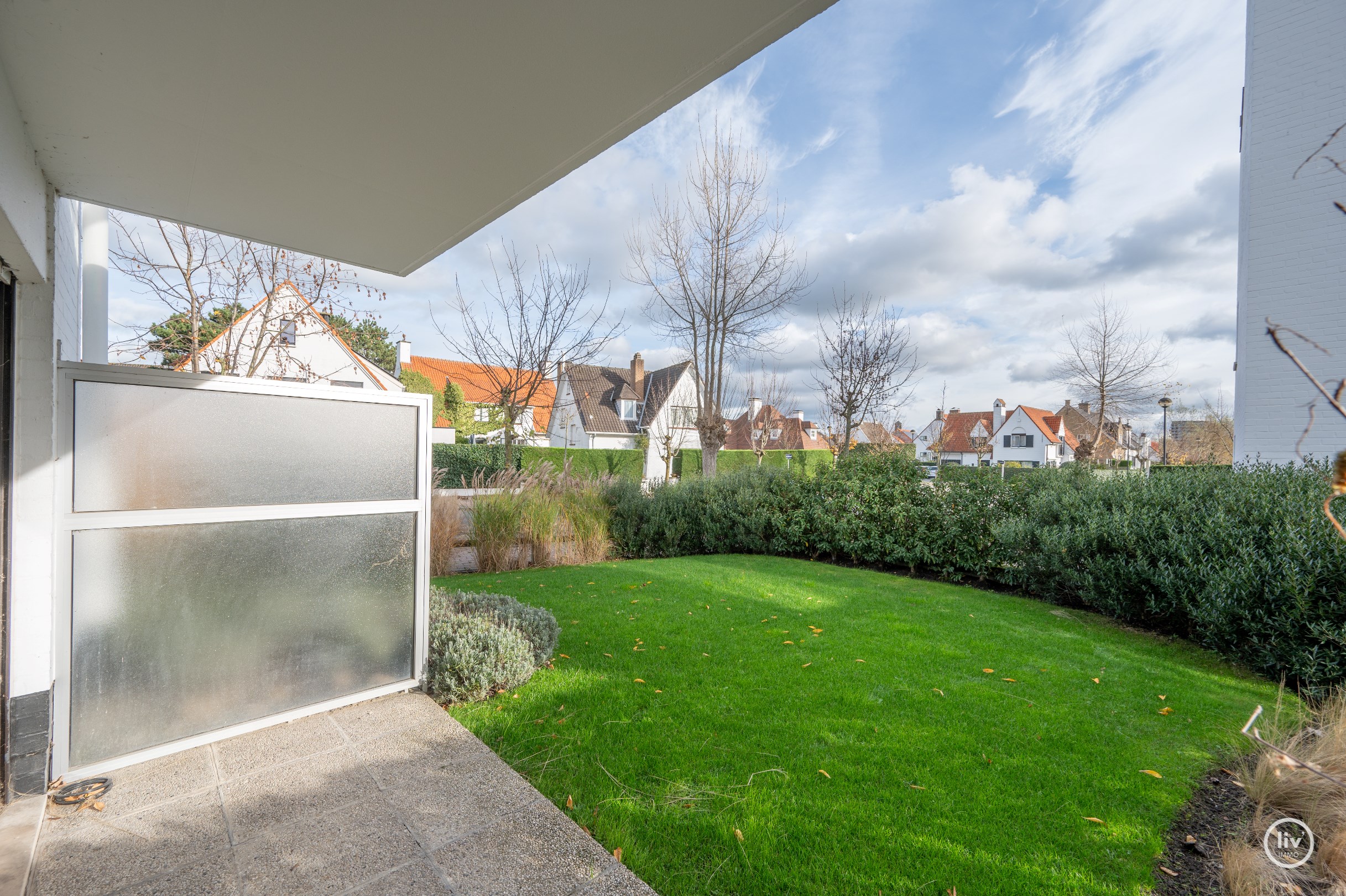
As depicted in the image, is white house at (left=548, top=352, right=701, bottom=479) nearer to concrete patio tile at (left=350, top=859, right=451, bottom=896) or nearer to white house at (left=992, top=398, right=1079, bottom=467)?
concrete patio tile at (left=350, top=859, right=451, bottom=896)

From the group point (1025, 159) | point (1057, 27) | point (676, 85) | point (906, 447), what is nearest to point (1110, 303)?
point (1025, 159)

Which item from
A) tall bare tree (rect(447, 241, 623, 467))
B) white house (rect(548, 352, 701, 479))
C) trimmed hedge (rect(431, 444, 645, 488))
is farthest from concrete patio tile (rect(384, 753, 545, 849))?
white house (rect(548, 352, 701, 479))

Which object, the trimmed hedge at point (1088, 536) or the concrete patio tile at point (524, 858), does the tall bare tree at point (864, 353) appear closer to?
the trimmed hedge at point (1088, 536)

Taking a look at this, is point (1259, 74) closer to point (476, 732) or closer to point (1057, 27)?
point (1057, 27)

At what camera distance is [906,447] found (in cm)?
901

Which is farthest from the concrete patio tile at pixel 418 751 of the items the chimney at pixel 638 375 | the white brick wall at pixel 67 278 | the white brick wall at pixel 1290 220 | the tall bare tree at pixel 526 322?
the chimney at pixel 638 375

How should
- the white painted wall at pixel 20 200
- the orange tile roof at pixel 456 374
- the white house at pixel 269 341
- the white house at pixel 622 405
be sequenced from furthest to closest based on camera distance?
the white house at pixel 622 405 → the orange tile roof at pixel 456 374 → the white house at pixel 269 341 → the white painted wall at pixel 20 200

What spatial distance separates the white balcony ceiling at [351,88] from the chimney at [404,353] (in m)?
22.4

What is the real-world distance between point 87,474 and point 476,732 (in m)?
2.16

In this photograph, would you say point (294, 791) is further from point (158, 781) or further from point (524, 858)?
point (524, 858)

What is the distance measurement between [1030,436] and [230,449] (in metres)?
44.1

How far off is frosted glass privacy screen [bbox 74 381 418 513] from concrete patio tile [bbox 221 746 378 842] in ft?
4.24

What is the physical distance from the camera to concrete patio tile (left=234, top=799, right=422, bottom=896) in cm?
200

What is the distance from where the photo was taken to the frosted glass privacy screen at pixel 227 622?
261cm
